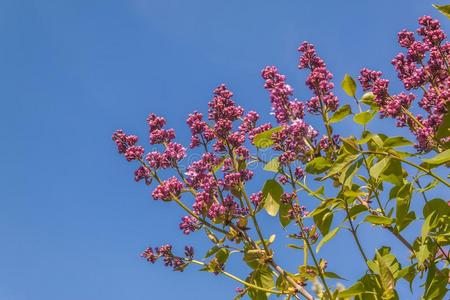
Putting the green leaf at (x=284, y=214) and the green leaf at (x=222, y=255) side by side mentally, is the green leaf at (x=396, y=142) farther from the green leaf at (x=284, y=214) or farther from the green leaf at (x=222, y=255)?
the green leaf at (x=222, y=255)

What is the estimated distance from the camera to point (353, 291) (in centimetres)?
383

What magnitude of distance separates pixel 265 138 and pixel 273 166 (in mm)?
265

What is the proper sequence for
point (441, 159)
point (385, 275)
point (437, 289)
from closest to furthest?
point (441, 159) < point (437, 289) < point (385, 275)

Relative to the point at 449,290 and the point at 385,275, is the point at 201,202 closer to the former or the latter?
the point at 385,275

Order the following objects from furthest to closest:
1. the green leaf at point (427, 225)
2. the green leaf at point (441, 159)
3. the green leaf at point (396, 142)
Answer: the green leaf at point (396, 142) < the green leaf at point (427, 225) < the green leaf at point (441, 159)

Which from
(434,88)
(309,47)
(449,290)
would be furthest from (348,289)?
(309,47)

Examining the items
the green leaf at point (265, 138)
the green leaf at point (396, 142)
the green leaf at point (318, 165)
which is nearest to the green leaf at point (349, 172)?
the green leaf at point (396, 142)

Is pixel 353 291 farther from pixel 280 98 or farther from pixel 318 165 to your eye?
pixel 280 98

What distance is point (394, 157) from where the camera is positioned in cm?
346

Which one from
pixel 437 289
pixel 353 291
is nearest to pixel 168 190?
pixel 353 291

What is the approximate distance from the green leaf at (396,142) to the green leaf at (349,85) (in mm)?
772

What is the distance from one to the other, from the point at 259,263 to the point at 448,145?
1562 millimetres

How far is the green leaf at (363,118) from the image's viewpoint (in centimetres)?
390

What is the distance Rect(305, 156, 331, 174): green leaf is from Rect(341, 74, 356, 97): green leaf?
0.59 meters
